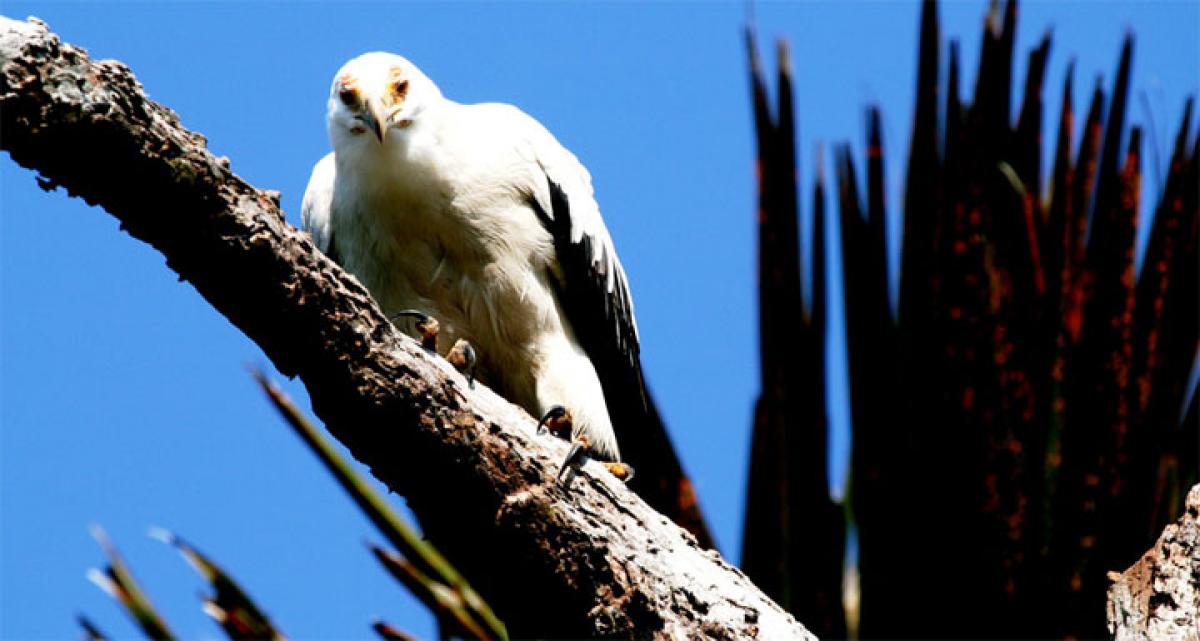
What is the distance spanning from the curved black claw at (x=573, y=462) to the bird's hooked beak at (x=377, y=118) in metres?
1.51

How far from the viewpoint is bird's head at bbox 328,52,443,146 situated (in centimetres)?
543

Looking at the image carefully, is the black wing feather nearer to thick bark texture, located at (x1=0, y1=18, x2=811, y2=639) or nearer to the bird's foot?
the bird's foot

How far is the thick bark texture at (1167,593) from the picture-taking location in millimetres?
4062

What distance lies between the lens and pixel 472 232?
17.7ft

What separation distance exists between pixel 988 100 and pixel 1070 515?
7.43 ft

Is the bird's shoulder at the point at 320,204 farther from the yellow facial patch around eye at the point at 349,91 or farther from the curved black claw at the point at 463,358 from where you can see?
the curved black claw at the point at 463,358

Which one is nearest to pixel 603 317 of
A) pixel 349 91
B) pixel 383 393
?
pixel 349 91

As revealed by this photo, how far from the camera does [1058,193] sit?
7.45 meters

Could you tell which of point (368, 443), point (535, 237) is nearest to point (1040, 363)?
point (535, 237)

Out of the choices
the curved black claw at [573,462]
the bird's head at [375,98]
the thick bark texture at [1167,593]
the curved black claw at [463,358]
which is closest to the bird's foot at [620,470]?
the curved black claw at [573,462]

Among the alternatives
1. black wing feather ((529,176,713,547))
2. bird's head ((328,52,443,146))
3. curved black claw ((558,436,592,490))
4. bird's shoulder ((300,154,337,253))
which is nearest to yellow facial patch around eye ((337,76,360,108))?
bird's head ((328,52,443,146))

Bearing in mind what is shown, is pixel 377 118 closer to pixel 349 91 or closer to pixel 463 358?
pixel 349 91

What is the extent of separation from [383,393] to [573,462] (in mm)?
720

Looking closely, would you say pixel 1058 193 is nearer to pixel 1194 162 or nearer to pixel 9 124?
pixel 1194 162
